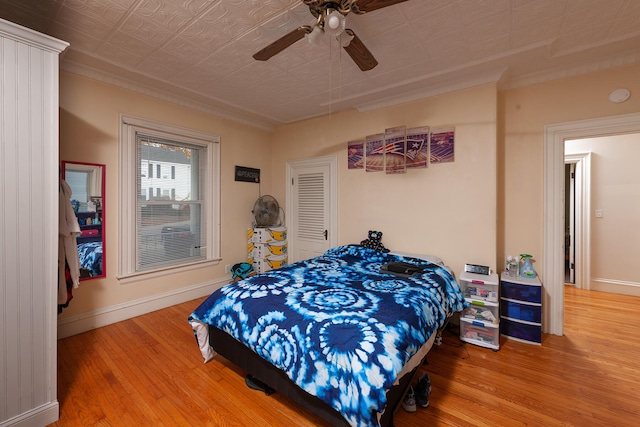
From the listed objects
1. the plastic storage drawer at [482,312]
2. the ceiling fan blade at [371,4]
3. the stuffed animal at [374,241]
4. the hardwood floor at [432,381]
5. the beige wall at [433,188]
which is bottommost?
the hardwood floor at [432,381]

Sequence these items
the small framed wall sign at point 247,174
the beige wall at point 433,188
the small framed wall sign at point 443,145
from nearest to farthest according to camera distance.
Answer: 1. the beige wall at point 433,188
2. the small framed wall sign at point 443,145
3. the small framed wall sign at point 247,174

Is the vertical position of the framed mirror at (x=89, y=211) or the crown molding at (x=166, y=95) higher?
the crown molding at (x=166, y=95)

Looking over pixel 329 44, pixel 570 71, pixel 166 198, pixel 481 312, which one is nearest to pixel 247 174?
pixel 166 198

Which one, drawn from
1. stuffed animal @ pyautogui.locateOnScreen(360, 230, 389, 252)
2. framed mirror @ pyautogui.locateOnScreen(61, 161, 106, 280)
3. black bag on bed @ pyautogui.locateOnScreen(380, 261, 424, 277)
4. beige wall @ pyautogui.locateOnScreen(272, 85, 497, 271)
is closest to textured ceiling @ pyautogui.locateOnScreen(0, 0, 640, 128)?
beige wall @ pyautogui.locateOnScreen(272, 85, 497, 271)

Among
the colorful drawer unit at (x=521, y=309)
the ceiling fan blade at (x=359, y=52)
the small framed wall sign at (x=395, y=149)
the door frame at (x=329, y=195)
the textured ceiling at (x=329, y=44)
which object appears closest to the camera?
the ceiling fan blade at (x=359, y=52)

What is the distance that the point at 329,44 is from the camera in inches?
88.0

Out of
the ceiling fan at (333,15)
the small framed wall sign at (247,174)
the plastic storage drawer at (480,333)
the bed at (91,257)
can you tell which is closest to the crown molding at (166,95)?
the small framed wall sign at (247,174)

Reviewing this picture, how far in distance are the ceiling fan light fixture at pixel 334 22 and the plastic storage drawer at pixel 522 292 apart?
2.57 meters

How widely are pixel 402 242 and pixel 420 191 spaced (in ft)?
2.08

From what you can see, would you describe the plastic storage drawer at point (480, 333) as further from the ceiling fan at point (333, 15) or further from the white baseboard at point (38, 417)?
the white baseboard at point (38, 417)

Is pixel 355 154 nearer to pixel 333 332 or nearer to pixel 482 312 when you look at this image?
pixel 482 312

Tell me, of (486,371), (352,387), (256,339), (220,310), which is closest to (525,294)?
(486,371)

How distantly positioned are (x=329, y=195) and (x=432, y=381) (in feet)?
8.28

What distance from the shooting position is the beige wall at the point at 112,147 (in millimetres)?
2557
